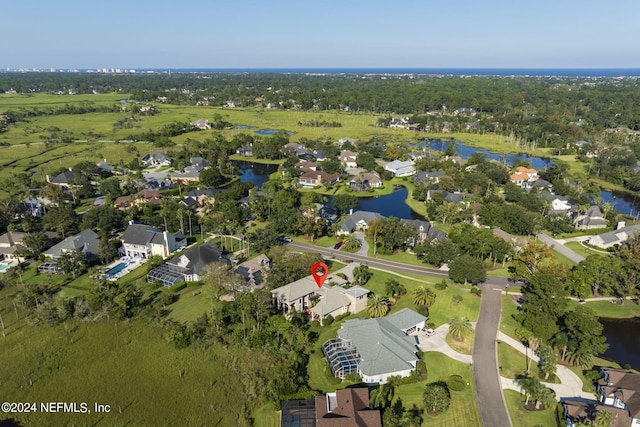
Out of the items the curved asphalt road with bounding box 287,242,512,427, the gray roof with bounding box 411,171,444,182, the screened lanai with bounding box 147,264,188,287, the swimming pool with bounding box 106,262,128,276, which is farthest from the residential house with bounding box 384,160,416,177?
the swimming pool with bounding box 106,262,128,276

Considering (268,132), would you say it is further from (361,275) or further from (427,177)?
(361,275)

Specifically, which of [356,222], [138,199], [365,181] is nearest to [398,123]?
[365,181]

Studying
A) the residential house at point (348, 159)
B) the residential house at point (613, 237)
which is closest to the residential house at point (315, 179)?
the residential house at point (348, 159)

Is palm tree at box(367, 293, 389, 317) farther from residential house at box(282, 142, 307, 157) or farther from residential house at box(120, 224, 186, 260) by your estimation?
residential house at box(282, 142, 307, 157)

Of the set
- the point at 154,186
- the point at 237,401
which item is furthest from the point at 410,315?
the point at 154,186

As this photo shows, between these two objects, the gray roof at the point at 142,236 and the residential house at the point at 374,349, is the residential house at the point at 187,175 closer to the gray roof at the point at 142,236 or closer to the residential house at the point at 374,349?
the gray roof at the point at 142,236
